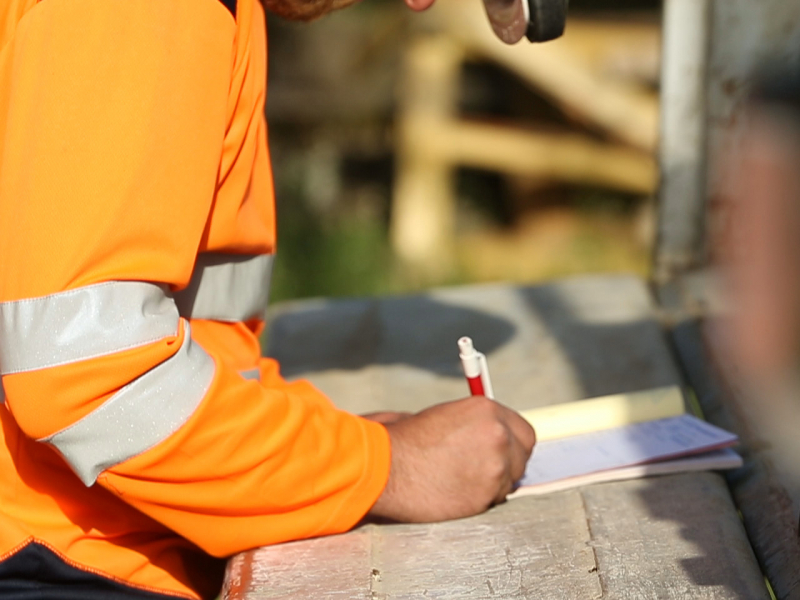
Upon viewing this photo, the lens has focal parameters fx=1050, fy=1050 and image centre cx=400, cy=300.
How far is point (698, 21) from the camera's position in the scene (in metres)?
2.60

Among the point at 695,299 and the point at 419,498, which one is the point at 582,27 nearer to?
the point at 695,299

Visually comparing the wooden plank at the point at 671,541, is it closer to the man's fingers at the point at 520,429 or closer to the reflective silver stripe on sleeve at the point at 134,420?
the man's fingers at the point at 520,429

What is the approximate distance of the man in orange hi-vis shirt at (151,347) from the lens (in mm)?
1198

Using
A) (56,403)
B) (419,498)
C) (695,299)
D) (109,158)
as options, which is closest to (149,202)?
(109,158)

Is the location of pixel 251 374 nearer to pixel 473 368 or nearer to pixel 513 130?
pixel 473 368

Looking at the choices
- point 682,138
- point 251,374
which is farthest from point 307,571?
point 682,138

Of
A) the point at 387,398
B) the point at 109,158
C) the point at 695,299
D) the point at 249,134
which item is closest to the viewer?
the point at 109,158

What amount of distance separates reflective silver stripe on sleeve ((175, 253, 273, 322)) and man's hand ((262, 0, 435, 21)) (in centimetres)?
36

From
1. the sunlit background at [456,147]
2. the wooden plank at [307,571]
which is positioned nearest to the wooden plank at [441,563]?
the wooden plank at [307,571]

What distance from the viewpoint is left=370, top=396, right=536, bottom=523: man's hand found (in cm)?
154

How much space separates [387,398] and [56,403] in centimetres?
98

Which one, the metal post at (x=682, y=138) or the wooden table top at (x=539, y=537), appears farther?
the metal post at (x=682, y=138)

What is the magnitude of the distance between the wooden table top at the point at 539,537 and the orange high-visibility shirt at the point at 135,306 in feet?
0.25

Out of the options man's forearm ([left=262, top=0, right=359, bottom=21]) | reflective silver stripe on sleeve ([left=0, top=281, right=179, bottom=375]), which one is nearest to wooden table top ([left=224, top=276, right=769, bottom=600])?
reflective silver stripe on sleeve ([left=0, top=281, right=179, bottom=375])
